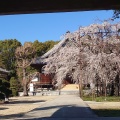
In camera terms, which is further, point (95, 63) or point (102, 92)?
point (102, 92)

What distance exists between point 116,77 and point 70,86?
16.7m

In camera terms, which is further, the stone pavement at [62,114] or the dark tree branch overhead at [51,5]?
the stone pavement at [62,114]

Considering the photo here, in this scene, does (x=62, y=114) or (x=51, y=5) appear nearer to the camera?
(x=51, y=5)

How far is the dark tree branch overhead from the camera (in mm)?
10859

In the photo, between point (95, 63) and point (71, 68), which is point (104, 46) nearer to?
point (95, 63)

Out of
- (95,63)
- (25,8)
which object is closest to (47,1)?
(25,8)

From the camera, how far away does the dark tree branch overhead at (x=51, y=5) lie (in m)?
10.9

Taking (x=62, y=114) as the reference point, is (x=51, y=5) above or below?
above

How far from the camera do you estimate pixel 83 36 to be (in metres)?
34.7

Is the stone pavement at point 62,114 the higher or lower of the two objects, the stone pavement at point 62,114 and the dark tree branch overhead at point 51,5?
the lower

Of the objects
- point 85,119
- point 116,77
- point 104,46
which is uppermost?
point 104,46

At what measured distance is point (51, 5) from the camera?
11188 mm

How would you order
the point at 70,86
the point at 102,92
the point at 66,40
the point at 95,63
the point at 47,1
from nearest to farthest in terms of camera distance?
1. the point at 47,1
2. the point at 95,63
3. the point at 102,92
4. the point at 66,40
5. the point at 70,86

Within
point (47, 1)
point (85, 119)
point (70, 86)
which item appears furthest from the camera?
point (70, 86)
